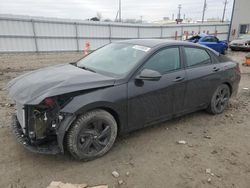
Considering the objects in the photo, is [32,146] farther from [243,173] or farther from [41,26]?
[41,26]

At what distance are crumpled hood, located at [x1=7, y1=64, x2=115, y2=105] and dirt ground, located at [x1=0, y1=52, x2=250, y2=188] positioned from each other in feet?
3.00

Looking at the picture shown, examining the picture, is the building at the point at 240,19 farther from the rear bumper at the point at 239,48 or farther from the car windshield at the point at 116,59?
the car windshield at the point at 116,59

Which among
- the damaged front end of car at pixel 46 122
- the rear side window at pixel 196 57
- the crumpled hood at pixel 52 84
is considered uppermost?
the rear side window at pixel 196 57

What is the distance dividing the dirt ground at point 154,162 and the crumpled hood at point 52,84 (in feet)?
3.00

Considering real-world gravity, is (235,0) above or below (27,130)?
above

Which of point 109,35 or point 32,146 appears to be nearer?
point 32,146

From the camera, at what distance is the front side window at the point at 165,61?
3424 millimetres

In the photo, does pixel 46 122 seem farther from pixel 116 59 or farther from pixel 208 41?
pixel 208 41

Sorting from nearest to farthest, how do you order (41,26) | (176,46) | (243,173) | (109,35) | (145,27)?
(243,173) → (176,46) → (41,26) → (109,35) → (145,27)

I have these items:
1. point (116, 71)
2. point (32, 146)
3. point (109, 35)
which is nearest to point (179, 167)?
point (116, 71)

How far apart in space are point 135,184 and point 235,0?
1311 inches

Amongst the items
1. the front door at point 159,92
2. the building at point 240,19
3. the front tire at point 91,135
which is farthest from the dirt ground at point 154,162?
the building at point 240,19

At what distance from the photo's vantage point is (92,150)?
300cm

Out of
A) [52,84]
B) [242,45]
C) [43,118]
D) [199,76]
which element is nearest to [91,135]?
[43,118]
